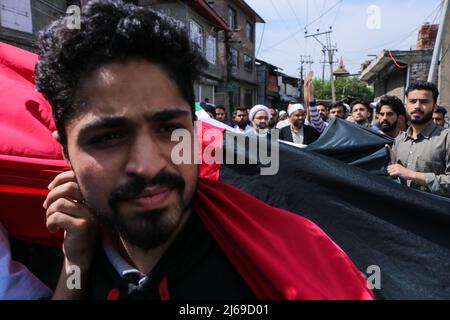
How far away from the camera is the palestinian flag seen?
121cm

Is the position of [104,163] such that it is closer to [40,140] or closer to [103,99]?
[103,99]

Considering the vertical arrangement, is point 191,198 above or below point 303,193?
above

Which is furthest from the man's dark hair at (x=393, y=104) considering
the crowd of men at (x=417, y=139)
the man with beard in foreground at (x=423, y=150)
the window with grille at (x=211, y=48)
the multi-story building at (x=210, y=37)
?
the window with grille at (x=211, y=48)

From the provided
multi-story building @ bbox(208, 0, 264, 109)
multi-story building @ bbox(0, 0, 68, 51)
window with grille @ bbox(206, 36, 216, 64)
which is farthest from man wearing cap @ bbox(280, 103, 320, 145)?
multi-story building @ bbox(208, 0, 264, 109)

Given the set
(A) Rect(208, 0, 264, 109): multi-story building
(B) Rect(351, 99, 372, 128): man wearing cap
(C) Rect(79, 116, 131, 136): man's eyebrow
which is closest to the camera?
(C) Rect(79, 116, 131, 136): man's eyebrow

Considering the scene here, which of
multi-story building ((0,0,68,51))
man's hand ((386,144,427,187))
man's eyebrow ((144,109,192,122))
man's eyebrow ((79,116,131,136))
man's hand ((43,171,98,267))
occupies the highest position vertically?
multi-story building ((0,0,68,51))

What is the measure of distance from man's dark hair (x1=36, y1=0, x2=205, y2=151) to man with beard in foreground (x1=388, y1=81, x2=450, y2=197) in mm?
2299

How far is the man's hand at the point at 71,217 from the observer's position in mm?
1092

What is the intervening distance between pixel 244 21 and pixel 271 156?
83.5 feet

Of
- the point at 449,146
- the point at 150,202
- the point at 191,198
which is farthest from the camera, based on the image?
the point at 449,146

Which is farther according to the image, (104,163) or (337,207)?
(337,207)

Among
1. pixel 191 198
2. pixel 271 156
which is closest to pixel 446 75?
pixel 271 156

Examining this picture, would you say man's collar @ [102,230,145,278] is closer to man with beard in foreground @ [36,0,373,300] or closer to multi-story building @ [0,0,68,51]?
man with beard in foreground @ [36,0,373,300]

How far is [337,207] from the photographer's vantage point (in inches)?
62.2
